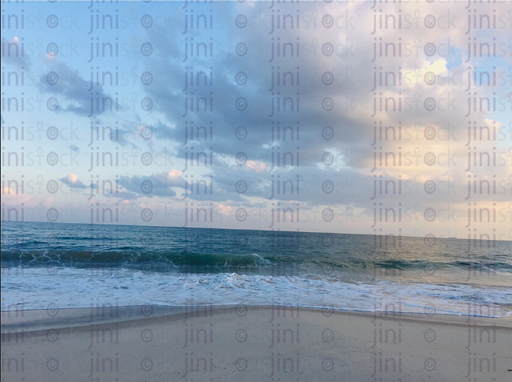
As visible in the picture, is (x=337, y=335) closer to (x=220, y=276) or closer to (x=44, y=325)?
(x=44, y=325)

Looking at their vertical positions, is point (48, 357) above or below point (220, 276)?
above

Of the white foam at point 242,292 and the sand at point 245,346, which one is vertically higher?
the sand at point 245,346

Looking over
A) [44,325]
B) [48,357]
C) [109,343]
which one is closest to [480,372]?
[109,343]

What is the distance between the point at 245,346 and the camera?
21.6ft

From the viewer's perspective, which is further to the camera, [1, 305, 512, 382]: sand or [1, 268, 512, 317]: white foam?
[1, 268, 512, 317]: white foam

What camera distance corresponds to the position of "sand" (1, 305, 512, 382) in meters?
5.50

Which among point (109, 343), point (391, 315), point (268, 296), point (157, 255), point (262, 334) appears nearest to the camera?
point (109, 343)

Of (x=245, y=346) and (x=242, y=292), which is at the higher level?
(x=245, y=346)

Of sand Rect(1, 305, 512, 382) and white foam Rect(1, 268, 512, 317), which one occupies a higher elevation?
sand Rect(1, 305, 512, 382)

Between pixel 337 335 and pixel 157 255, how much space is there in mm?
19032

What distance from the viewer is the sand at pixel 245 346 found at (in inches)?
217

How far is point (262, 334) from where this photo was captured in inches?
286

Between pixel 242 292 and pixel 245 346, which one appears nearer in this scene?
pixel 245 346

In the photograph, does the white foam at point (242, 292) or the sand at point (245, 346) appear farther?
the white foam at point (242, 292)
